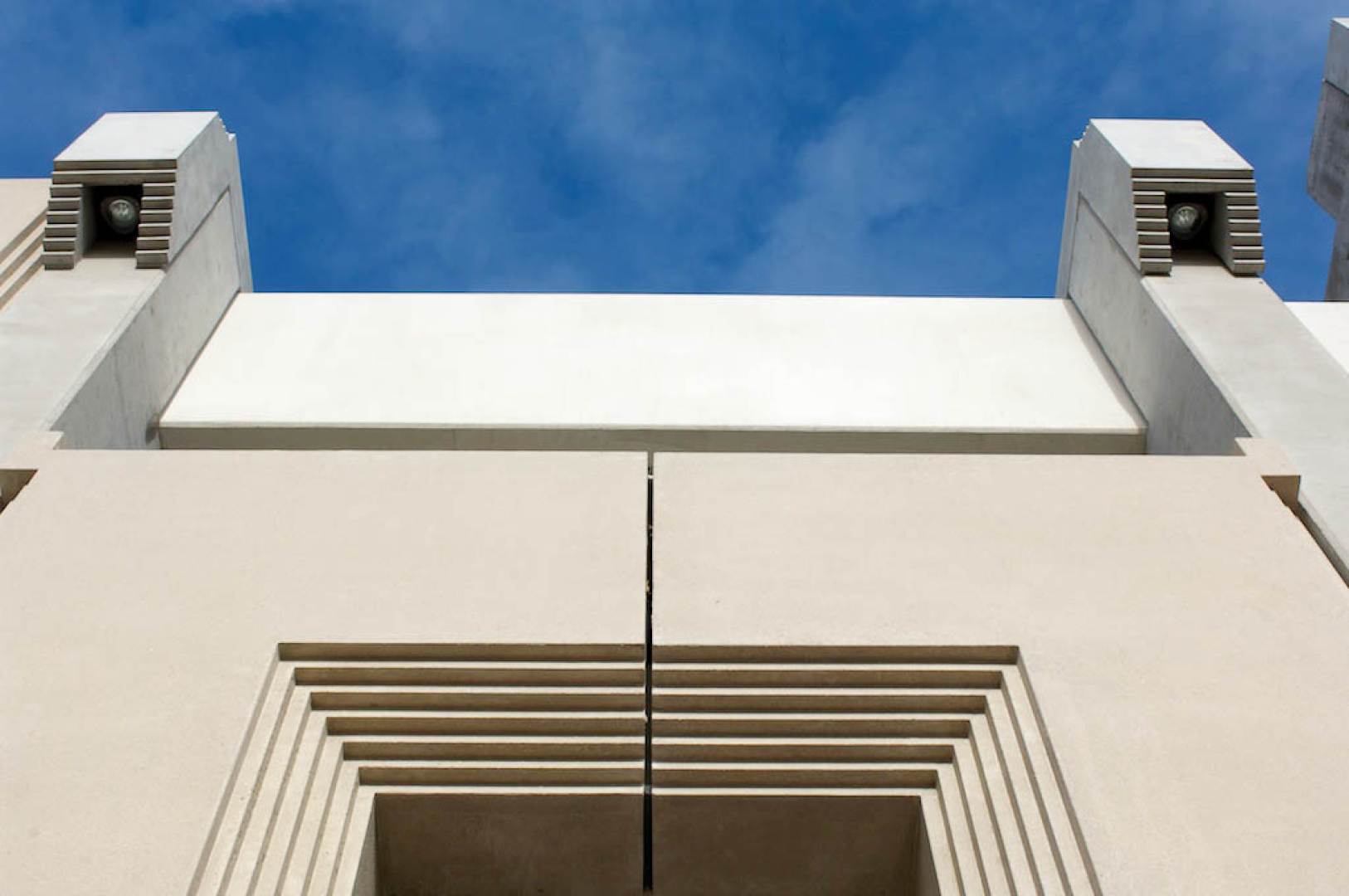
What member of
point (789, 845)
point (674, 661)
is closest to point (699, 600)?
point (674, 661)

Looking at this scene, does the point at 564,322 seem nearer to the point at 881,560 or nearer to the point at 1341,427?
the point at 881,560

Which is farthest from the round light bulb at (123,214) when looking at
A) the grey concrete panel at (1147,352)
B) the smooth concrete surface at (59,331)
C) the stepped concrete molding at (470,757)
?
the grey concrete panel at (1147,352)

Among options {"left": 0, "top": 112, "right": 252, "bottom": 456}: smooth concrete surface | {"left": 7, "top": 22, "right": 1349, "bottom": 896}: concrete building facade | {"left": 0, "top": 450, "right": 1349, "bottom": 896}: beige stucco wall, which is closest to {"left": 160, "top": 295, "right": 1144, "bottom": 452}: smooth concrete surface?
{"left": 0, "top": 112, "right": 252, "bottom": 456}: smooth concrete surface

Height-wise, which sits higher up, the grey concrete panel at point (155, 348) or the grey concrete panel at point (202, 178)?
the grey concrete panel at point (202, 178)

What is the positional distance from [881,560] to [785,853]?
4.69ft

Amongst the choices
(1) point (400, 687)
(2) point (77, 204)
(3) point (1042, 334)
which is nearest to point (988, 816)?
(1) point (400, 687)

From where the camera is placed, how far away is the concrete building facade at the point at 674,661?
5141 millimetres

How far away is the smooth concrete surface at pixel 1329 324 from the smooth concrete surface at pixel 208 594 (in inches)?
208

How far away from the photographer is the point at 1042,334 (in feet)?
34.9

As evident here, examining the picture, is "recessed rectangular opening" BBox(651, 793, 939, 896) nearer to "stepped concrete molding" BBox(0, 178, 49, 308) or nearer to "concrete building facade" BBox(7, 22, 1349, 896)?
"concrete building facade" BBox(7, 22, 1349, 896)

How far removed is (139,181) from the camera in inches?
393

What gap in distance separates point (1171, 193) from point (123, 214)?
24.6ft

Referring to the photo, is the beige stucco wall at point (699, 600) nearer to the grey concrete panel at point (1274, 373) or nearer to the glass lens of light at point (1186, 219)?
the grey concrete panel at point (1274, 373)

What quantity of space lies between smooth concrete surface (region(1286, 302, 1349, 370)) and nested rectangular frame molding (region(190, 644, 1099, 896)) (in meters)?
5.00
